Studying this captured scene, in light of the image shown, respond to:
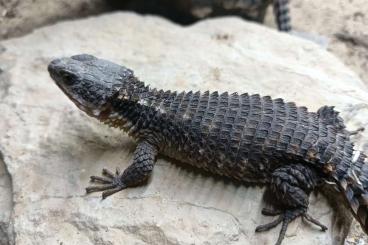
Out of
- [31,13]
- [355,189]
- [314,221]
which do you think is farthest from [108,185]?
[31,13]

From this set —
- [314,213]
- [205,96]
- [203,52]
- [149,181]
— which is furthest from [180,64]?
[314,213]

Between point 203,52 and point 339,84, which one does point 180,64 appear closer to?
point 203,52

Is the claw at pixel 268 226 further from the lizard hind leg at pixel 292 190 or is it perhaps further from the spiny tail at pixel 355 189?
the spiny tail at pixel 355 189

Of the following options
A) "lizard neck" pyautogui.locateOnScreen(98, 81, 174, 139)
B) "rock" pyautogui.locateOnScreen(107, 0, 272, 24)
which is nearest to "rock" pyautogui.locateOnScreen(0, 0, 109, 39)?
"rock" pyautogui.locateOnScreen(107, 0, 272, 24)

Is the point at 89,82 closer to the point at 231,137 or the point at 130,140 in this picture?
the point at 130,140

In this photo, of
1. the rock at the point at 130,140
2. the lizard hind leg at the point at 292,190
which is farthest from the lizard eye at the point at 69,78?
the lizard hind leg at the point at 292,190
